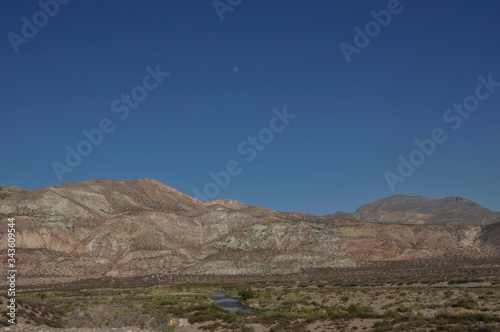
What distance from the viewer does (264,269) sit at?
103m

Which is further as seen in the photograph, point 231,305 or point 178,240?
point 178,240

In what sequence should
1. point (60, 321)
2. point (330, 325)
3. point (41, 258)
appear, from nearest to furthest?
1. point (330, 325)
2. point (60, 321)
3. point (41, 258)

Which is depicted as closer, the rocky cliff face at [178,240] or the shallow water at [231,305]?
the shallow water at [231,305]

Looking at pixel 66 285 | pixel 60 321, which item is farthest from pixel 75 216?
pixel 60 321

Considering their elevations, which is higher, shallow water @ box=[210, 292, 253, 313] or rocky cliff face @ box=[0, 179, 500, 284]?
rocky cliff face @ box=[0, 179, 500, 284]

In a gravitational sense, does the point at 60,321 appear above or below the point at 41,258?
below

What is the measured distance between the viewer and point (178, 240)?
389 ft

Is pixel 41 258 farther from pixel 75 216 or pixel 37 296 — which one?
pixel 37 296

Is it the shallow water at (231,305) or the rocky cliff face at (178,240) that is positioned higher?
the rocky cliff face at (178,240)

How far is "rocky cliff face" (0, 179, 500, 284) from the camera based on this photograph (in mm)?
97938

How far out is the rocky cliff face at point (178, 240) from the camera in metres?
97.9

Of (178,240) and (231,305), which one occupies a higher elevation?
(178,240)

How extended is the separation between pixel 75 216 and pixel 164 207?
3291cm

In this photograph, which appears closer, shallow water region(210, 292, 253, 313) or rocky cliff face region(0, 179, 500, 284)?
shallow water region(210, 292, 253, 313)
